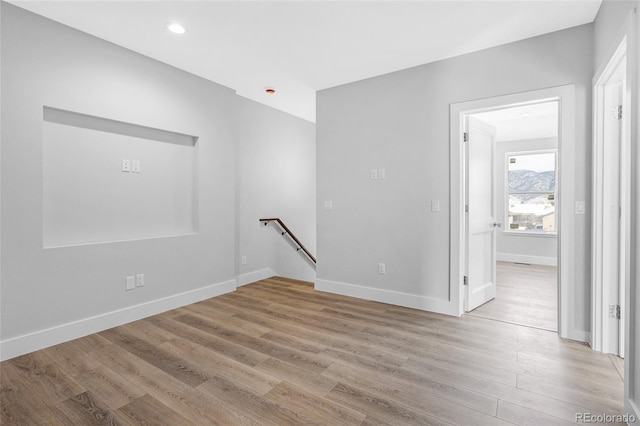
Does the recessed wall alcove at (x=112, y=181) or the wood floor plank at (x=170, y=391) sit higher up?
the recessed wall alcove at (x=112, y=181)

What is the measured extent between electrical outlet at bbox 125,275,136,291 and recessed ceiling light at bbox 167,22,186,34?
2325mm

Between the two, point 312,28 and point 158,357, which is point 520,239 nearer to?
point 312,28

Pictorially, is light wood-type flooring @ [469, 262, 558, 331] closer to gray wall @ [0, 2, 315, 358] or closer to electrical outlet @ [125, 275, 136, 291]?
gray wall @ [0, 2, 315, 358]

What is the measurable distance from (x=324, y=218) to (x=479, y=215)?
6.04 ft

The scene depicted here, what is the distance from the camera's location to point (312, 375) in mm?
2119

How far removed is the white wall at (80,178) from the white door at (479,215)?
2930 mm

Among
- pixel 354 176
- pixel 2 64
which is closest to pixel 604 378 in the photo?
pixel 354 176

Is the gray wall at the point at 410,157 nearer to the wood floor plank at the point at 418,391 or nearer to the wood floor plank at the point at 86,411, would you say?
the wood floor plank at the point at 418,391

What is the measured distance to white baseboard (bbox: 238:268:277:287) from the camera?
179 inches

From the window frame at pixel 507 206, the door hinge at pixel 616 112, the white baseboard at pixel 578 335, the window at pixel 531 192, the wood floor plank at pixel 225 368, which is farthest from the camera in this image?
the window at pixel 531 192

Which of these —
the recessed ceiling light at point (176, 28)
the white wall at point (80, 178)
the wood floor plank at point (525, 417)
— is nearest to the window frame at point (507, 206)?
the wood floor plank at point (525, 417)

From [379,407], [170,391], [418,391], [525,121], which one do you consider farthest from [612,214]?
[525,121]

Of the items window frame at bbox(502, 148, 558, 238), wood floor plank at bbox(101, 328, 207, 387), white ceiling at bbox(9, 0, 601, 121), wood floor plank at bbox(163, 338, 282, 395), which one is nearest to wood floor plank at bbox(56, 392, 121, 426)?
wood floor plank at bbox(101, 328, 207, 387)

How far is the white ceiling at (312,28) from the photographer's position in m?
2.41
